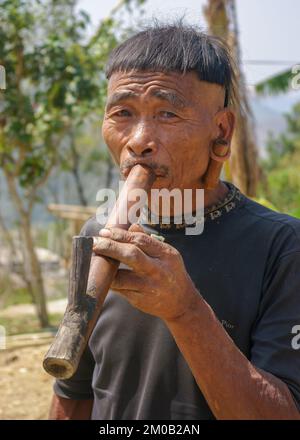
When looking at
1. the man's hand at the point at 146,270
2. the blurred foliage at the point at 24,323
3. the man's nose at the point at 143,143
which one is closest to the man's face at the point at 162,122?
the man's nose at the point at 143,143

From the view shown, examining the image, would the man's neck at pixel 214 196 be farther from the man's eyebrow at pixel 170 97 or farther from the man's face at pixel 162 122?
the man's eyebrow at pixel 170 97

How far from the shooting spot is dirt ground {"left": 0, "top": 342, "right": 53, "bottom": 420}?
4.03 m

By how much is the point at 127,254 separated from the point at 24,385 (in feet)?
12.4

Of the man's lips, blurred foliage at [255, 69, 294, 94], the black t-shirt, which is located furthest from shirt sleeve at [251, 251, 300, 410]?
blurred foliage at [255, 69, 294, 94]

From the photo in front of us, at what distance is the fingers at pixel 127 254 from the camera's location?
1124 mm

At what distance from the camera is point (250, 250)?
4.99 ft

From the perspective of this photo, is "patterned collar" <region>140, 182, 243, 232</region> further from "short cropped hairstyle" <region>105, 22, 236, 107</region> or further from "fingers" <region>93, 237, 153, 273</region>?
"fingers" <region>93, 237, 153, 273</region>

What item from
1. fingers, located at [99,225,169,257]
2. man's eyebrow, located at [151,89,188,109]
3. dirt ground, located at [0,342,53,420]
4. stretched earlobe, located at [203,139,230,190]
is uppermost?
man's eyebrow, located at [151,89,188,109]

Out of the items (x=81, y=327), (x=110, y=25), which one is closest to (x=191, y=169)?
(x=81, y=327)

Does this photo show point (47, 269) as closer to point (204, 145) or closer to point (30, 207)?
point (30, 207)

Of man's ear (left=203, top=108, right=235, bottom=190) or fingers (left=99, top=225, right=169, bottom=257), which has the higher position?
man's ear (left=203, top=108, right=235, bottom=190)

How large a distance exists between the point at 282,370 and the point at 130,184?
536mm

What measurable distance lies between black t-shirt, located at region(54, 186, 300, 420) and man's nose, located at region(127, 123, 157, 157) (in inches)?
11.5

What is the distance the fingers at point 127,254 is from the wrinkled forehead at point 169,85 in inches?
18.2
